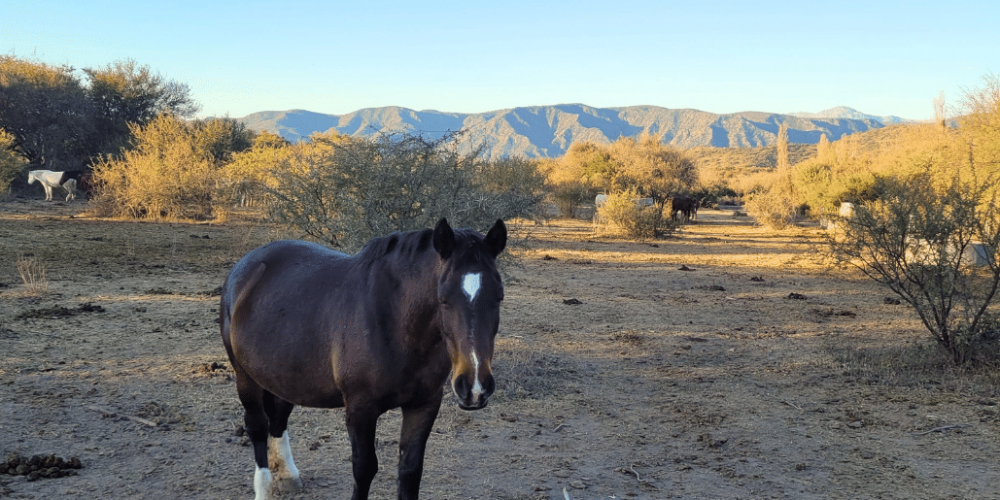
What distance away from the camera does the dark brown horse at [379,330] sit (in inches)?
101

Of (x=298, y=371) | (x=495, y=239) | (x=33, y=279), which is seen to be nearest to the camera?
(x=495, y=239)

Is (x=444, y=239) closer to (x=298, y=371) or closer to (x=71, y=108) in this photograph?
(x=298, y=371)

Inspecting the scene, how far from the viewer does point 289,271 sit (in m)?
3.74

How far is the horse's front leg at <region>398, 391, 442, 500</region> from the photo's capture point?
10.2 feet

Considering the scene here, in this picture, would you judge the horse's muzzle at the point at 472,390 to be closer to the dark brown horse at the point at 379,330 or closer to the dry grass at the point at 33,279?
the dark brown horse at the point at 379,330

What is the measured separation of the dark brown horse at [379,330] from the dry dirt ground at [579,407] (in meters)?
1.20

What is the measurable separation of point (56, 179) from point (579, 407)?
3195 cm

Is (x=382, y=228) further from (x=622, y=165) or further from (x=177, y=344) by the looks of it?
(x=622, y=165)

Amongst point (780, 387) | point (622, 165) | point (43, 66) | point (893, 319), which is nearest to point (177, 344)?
point (780, 387)

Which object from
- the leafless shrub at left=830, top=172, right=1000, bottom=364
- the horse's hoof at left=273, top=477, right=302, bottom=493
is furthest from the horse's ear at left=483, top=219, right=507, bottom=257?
the leafless shrub at left=830, top=172, right=1000, bottom=364

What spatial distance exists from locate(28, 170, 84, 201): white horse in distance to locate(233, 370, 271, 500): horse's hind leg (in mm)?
31049

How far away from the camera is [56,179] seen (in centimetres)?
2925

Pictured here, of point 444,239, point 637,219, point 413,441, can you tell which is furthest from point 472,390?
point 637,219

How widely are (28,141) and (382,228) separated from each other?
Answer: 3718cm
